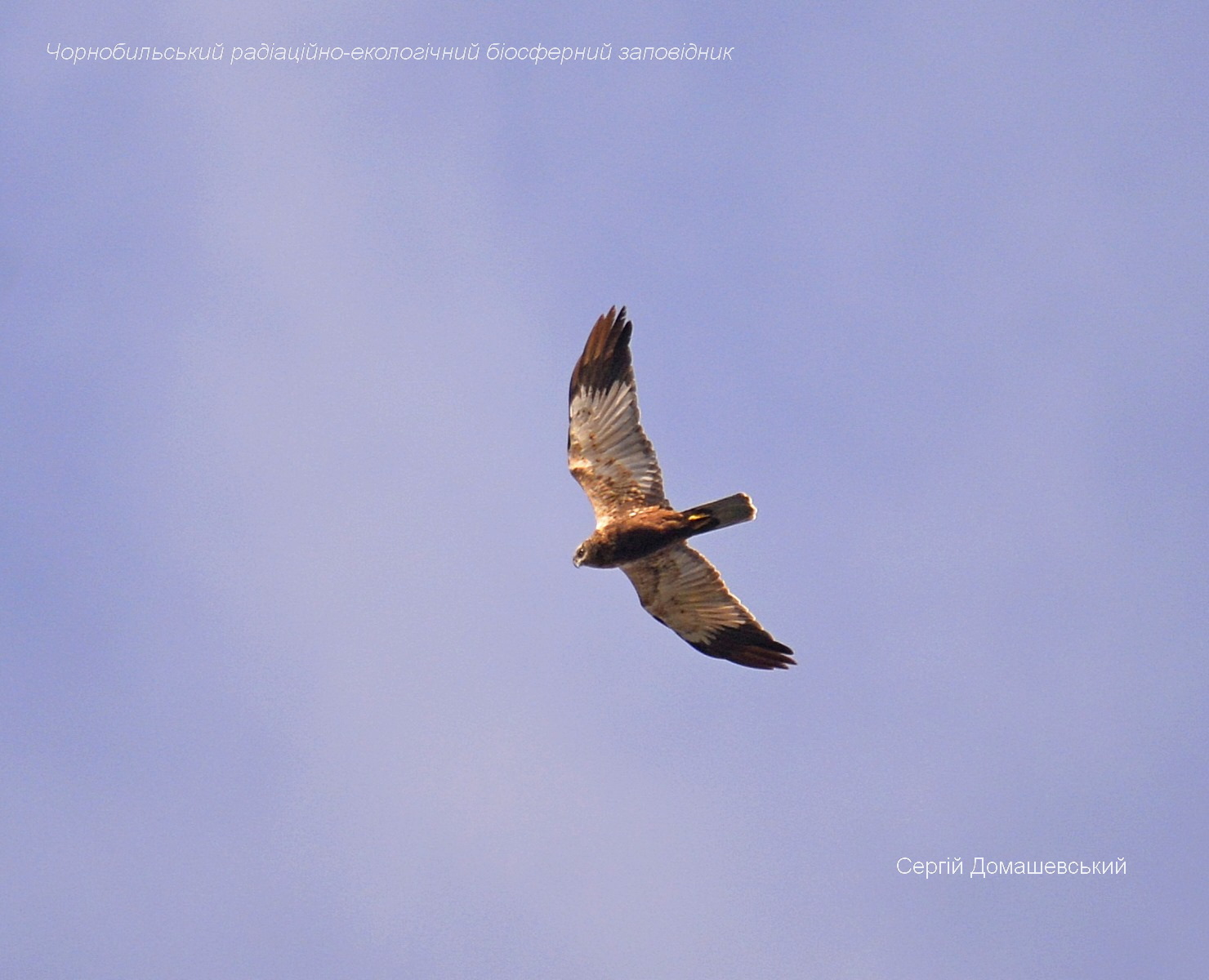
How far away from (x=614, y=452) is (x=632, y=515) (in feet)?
3.11

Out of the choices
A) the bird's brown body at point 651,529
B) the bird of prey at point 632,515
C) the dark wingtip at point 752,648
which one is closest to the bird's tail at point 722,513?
the bird's brown body at point 651,529

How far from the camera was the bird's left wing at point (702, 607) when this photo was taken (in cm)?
1554

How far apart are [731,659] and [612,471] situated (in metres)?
2.82

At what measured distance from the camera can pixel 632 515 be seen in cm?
1553

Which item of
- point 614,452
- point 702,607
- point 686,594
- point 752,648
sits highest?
point 614,452

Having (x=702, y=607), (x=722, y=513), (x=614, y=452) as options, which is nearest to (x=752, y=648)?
(x=702, y=607)

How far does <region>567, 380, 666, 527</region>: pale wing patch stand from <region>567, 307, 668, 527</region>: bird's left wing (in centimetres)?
1

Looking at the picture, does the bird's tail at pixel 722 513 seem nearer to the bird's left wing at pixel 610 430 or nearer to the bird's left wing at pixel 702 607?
the bird's left wing at pixel 702 607

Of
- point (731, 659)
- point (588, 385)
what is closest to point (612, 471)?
point (588, 385)

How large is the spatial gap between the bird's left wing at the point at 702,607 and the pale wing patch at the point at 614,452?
0.78 meters

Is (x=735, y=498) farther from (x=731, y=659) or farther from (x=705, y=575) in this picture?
(x=731, y=659)

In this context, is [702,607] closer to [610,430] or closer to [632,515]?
[632,515]

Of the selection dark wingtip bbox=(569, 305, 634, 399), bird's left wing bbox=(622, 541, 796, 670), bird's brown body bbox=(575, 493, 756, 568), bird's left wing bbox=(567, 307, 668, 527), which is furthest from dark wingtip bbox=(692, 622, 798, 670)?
dark wingtip bbox=(569, 305, 634, 399)

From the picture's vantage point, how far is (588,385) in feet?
52.6
